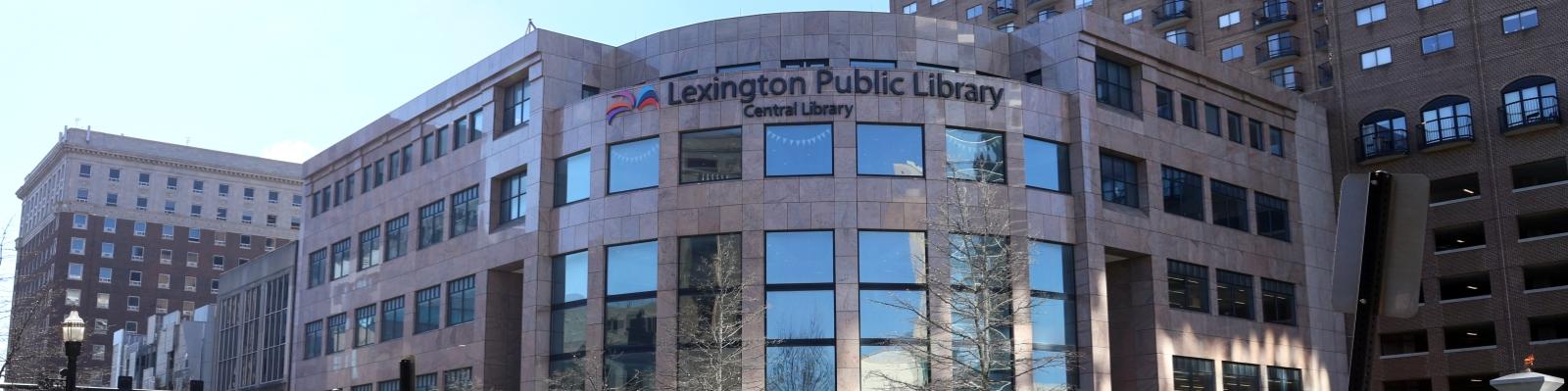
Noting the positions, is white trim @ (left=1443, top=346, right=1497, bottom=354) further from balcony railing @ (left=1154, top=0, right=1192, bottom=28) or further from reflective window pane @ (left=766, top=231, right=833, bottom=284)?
reflective window pane @ (left=766, top=231, right=833, bottom=284)

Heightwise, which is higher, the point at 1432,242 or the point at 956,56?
the point at 956,56

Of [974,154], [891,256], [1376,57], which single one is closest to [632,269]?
[891,256]

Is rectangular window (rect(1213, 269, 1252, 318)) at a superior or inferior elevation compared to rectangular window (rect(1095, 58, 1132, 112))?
inferior

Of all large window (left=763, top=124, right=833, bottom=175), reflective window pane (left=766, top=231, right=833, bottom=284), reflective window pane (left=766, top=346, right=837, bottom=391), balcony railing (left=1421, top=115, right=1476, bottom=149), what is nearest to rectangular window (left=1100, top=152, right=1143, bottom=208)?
large window (left=763, top=124, right=833, bottom=175)

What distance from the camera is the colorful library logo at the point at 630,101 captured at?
5644cm

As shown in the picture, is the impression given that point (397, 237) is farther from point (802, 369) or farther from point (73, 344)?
point (73, 344)

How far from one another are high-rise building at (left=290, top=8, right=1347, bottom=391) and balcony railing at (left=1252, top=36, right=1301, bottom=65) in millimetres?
10848

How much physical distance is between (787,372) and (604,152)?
38.2ft

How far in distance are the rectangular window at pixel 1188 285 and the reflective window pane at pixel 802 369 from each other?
1600 centimetres

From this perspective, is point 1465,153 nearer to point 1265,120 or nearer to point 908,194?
point 1265,120

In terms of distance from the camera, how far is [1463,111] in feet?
230

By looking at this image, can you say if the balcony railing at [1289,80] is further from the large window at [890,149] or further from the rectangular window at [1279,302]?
the large window at [890,149]

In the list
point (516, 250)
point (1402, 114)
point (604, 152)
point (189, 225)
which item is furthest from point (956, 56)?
point (189, 225)

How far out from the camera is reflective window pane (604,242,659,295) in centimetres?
5519
